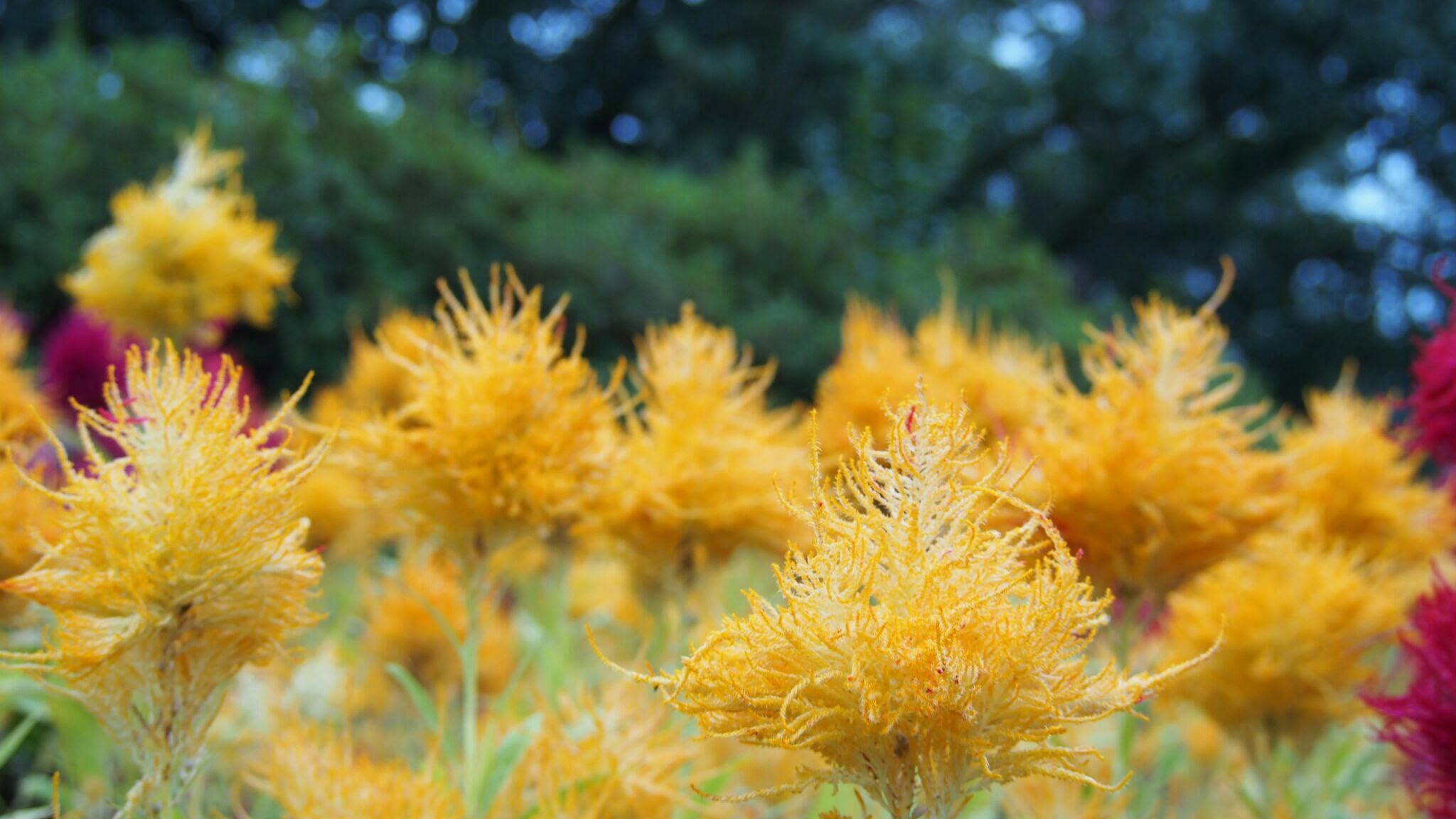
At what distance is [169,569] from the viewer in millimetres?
1213

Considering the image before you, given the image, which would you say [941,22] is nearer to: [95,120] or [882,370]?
[95,120]

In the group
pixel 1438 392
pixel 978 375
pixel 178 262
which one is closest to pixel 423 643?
pixel 178 262

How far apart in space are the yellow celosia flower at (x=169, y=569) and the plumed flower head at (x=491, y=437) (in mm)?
312

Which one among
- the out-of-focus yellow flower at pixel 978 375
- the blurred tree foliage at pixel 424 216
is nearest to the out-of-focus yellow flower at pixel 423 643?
the out-of-focus yellow flower at pixel 978 375

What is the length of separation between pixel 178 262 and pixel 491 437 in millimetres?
1903

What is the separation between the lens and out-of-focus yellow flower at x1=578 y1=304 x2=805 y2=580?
6.13ft

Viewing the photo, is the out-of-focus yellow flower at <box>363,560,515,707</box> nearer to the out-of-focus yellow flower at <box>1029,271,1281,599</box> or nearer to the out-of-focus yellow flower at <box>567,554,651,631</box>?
the out-of-focus yellow flower at <box>567,554,651,631</box>

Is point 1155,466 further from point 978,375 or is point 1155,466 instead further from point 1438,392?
point 978,375

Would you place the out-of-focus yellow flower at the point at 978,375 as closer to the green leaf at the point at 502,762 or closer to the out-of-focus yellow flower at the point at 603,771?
the out-of-focus yellow flower at the point at 603,771

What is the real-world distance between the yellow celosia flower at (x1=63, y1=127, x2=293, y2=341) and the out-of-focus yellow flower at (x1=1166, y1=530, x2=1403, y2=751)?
2.55 meters

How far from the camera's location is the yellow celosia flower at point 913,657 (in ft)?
3.49

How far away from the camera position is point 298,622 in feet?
4.41

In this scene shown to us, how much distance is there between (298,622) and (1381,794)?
3.67 m

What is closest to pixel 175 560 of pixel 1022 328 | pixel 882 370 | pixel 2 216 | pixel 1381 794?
pixel 882 370
